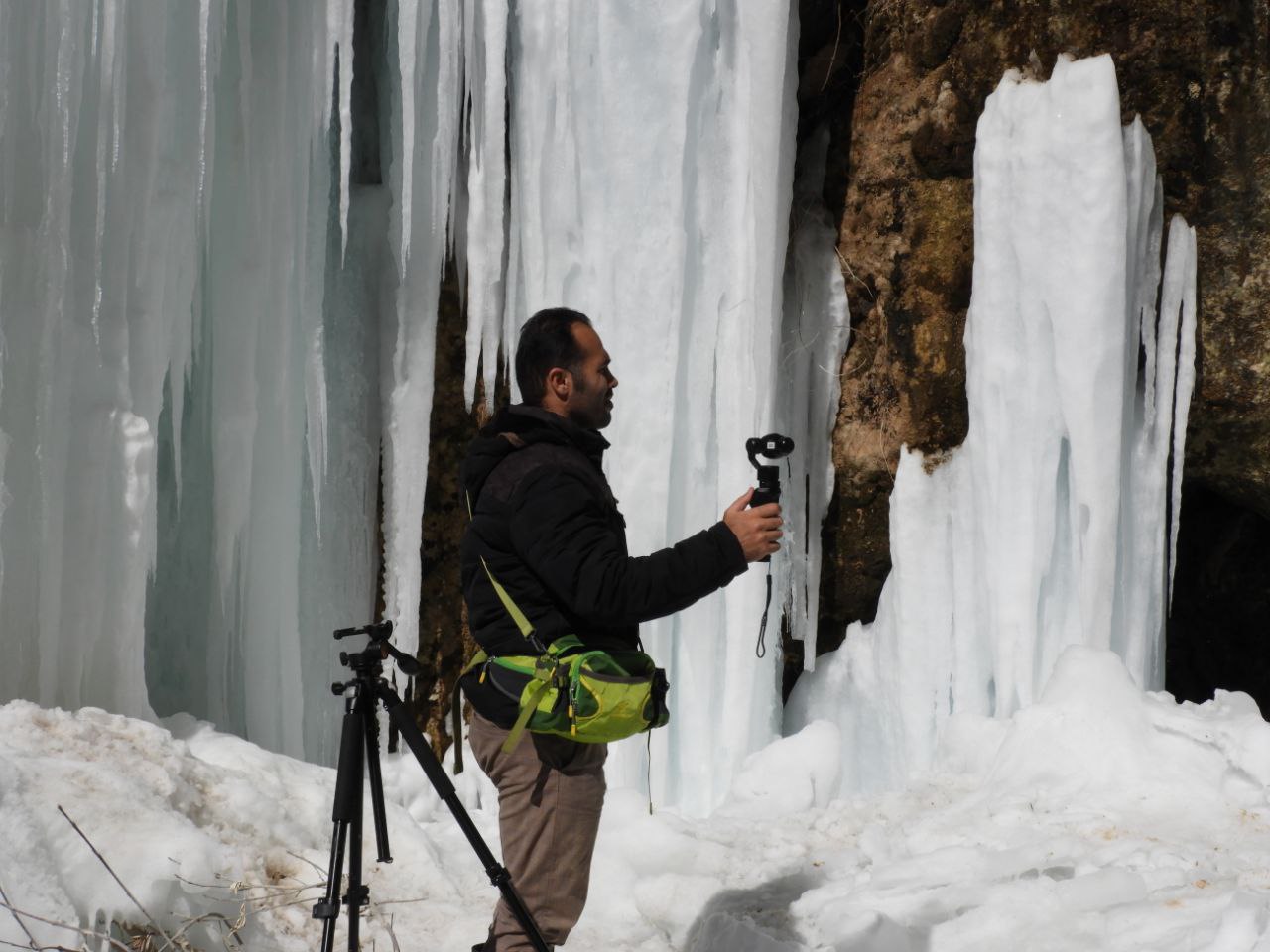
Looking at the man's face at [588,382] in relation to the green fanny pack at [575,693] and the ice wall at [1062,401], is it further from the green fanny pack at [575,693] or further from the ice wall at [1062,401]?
the ice wall at [1062,401]

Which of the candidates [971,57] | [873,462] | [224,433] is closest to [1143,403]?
[873,462]

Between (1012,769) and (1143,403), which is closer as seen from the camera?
(1012,769)

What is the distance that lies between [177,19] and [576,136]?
5.21ft

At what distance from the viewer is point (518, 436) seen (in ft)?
8.63

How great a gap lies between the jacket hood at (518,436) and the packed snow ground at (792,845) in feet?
4.49

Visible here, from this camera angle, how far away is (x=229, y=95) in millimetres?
5324

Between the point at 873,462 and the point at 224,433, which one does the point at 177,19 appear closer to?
the point at 224,433

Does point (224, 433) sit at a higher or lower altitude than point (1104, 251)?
lower

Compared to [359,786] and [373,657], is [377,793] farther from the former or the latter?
[373,657]

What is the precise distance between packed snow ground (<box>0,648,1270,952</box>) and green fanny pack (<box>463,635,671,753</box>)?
46.1 inches

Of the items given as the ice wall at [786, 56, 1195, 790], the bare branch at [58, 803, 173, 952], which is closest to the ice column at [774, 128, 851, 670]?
the ice wall at [786, 56, 1195, 790]

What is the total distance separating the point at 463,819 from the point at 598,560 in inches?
23.3

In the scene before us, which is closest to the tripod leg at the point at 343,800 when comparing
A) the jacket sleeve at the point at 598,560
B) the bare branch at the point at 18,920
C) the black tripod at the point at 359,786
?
the black tripod at the point at 359,786

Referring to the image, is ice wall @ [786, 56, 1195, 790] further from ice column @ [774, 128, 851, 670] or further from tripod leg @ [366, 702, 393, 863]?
tripod leg @ [366, 702, 393, 863]
